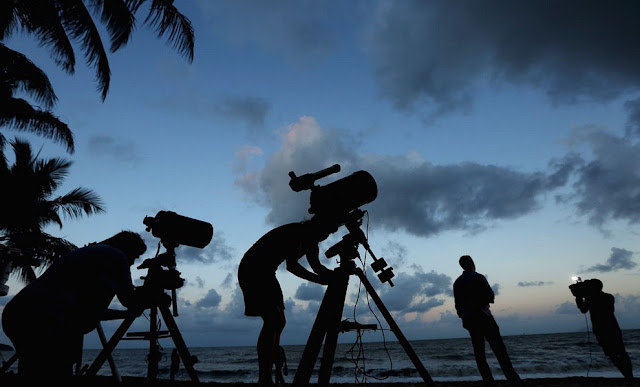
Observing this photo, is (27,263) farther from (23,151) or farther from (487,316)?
(23,151)

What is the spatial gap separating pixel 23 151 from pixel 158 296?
17885mm

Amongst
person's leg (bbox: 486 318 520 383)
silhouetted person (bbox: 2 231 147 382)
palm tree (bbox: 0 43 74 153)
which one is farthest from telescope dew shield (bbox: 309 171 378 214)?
palm tree (bbox: 0 43 74 153)

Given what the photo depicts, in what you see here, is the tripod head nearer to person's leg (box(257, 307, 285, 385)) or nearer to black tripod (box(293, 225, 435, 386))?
black tripod (box(293, 225, 435, 386))

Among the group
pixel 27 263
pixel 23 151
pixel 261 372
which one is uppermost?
pixel 23 151

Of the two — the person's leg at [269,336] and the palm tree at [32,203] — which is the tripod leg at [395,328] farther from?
the palm tree at [32,203]

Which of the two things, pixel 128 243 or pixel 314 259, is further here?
pixel 314 259

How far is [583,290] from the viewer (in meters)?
7.61

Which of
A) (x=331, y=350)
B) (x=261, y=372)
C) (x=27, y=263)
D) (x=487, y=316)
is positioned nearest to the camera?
(x=331, y=350)

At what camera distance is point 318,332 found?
2.86m

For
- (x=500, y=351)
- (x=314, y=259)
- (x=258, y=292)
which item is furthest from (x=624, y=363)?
(x=258, y=292)

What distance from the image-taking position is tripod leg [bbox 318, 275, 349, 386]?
9.29ft

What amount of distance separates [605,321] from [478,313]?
334 cm

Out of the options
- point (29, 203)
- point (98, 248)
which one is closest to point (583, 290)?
point (98, 248)

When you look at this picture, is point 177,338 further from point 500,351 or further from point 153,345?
point 500,351
